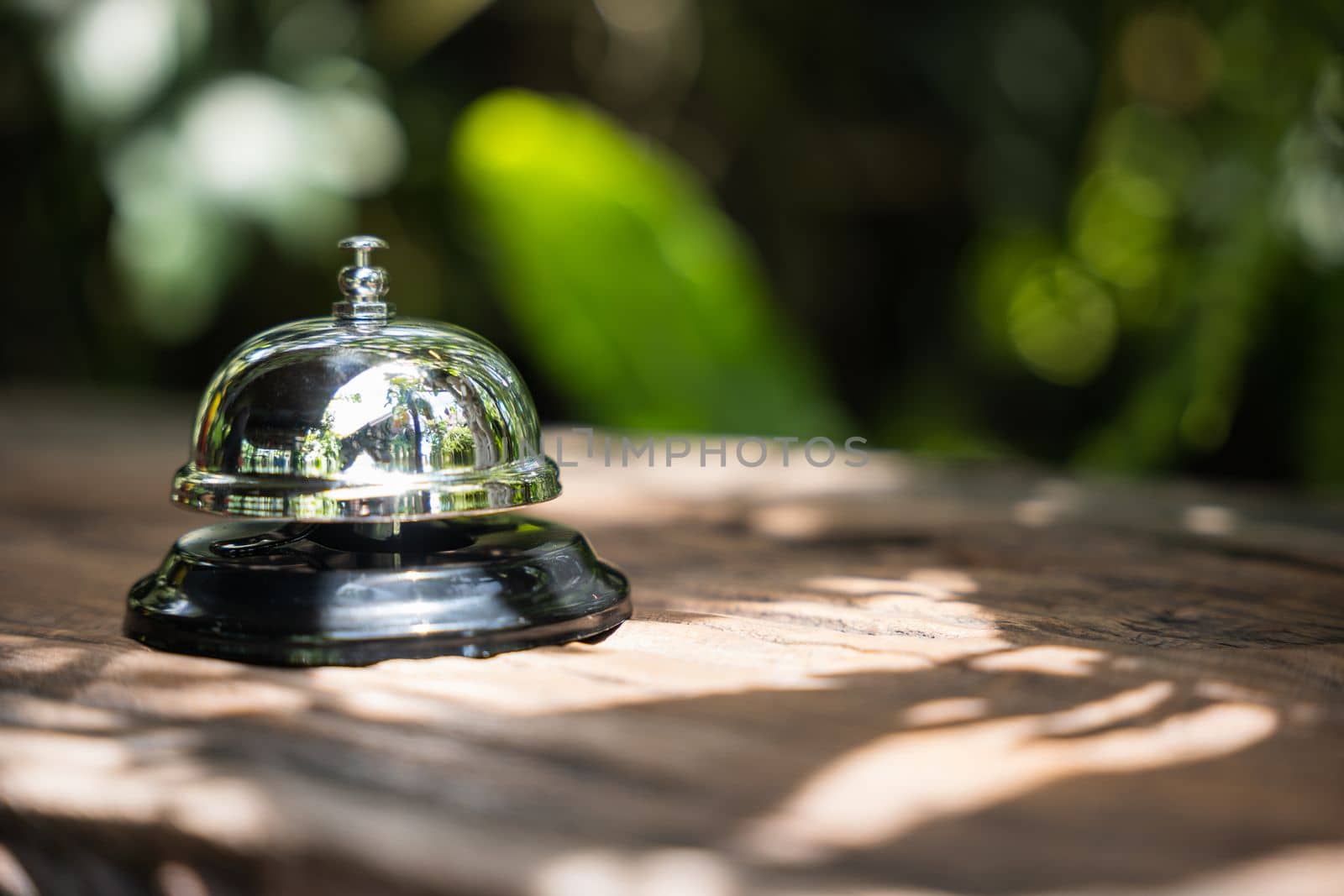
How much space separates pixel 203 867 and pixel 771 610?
0.37 m

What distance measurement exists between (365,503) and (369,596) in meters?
0.05

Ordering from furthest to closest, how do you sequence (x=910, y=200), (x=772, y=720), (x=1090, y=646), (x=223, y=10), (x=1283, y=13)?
1. (x=910, y=200)
2. (x=223, y=10)
3. (x=1283, y=13)
4. (x=1090, y=646)
5. (x=772, y=720)

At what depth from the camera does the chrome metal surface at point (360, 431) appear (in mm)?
552

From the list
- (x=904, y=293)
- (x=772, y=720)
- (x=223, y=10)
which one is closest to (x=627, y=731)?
(x=772, y=720)

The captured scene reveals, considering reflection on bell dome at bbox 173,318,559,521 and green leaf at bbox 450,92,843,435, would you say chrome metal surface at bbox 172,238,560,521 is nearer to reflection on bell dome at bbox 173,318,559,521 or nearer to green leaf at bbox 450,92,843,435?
reflection on bell dome at bbox 173,318,559,521

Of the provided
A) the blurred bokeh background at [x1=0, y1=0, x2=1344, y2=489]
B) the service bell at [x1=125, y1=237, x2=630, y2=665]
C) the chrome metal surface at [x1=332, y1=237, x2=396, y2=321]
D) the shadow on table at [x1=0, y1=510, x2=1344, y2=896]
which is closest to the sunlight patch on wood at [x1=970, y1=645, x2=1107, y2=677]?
the shadow on table at [x1=0, y1=510, x2=1344, y2=896]

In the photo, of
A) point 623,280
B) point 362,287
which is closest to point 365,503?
point 362,287

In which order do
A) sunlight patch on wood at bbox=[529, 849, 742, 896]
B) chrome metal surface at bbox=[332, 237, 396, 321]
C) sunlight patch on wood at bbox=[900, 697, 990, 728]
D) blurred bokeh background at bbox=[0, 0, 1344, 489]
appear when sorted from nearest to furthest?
sunlight patch on wood at bbox=[529, 849, 742, 896], sunlight patch on wood at bbox=[900, 697, 990, 728], chrome metal surface at bbox=[332, 237, 396, 321], blurred bokeh background at bbox=[0, 0, 1344, 489]

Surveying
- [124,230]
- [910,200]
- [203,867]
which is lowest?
[203,867]

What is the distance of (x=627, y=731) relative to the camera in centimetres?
47

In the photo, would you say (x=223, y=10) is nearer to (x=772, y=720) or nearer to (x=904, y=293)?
(x=904, y=293)

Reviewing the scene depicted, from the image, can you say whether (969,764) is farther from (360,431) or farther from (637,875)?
(360,431)

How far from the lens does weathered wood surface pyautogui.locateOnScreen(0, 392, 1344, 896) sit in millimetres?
362

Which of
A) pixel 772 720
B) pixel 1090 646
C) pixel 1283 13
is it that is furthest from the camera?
pixel 1283 13
